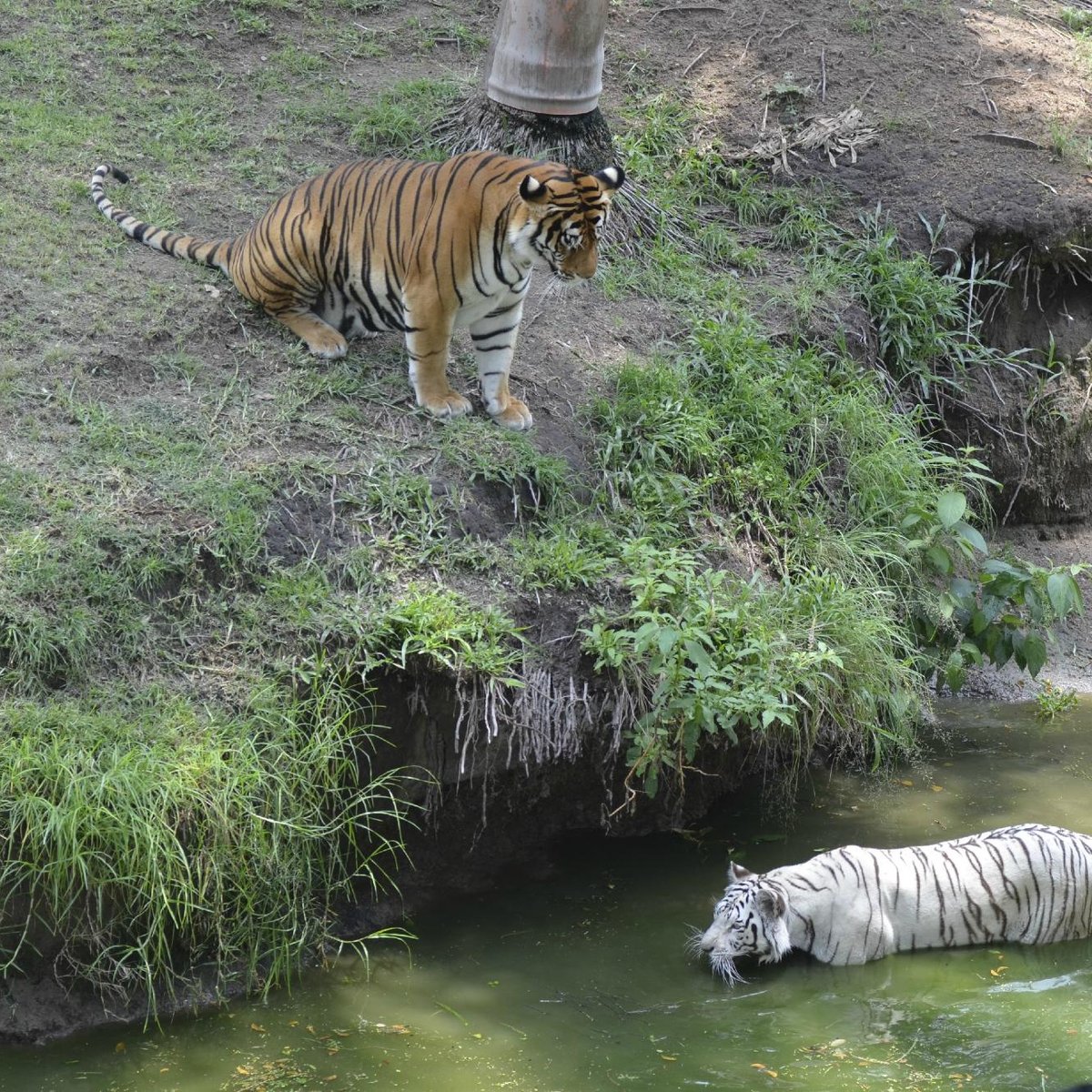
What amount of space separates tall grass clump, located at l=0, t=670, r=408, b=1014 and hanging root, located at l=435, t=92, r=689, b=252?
3656 mm

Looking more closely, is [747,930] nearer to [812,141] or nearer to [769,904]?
[769,904]

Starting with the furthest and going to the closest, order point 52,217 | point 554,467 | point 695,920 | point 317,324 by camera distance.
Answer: point 52,217
point 317,324
point 554,467
point 695,920

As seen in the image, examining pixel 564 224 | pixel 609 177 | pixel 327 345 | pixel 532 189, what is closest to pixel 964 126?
pixel 609 177

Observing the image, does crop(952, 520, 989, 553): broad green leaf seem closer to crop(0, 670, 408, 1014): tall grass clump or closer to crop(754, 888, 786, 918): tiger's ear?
crop(754, 888, 786, 918): tiger's ear

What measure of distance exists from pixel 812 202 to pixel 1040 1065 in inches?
206

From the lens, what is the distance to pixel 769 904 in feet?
15.0

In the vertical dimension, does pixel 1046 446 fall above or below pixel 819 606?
above

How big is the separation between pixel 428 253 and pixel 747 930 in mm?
2847

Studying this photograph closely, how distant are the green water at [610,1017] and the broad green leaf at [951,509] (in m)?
1.68

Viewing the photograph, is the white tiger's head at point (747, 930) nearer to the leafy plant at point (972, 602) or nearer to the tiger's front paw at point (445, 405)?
the leafy plant at point (972, 602)

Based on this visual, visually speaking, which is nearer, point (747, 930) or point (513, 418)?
point (747, 930)

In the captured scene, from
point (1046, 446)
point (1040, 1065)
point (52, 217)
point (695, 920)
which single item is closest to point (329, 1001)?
point (695, 920)

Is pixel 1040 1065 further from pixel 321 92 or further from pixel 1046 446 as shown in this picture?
pixel 321 92

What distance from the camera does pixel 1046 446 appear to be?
7828 millimetres
